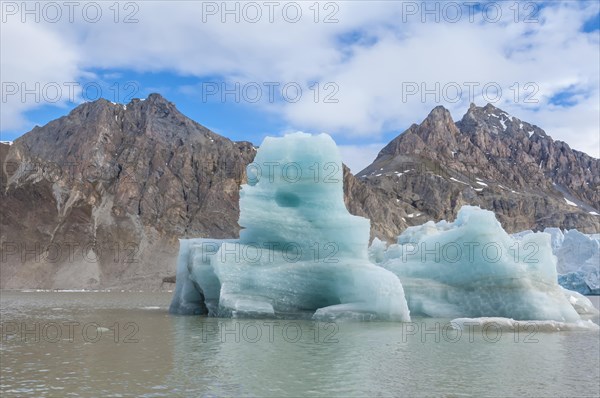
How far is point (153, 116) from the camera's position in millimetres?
125312

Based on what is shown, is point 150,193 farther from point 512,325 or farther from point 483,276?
point 512,325

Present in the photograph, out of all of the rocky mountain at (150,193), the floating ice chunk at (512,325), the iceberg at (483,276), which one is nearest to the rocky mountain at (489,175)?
the rocky mountain at (150,193)

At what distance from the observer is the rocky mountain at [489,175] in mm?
143125

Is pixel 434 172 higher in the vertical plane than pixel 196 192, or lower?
higher

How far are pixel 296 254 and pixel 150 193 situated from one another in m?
87.3

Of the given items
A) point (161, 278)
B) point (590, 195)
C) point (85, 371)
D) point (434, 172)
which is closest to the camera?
point (85, 371)

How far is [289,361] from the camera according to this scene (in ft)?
45.4

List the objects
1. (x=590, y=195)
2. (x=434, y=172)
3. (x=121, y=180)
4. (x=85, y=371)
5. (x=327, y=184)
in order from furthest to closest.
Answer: (x=590, y=195), (x=434, y=172), (x=121, y=180), (x=327, y=184), (x=85, y=371)

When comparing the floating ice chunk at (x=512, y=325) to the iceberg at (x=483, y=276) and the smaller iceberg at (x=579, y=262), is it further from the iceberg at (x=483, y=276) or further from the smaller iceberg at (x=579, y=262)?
the smaller iceberg at (x=579, y=262)

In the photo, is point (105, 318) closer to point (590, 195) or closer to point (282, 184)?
point (282, 184)

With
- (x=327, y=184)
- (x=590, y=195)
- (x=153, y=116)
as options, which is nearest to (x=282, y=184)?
(x=327, y=184)

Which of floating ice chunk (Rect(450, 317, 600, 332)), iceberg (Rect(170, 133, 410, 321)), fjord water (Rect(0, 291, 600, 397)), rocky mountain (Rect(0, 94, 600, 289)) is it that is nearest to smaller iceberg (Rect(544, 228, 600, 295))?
floating ice chunk (Rect(450, 317, 600, 332))

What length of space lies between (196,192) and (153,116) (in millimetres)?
23002

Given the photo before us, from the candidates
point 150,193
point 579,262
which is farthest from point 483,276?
point 150,193
